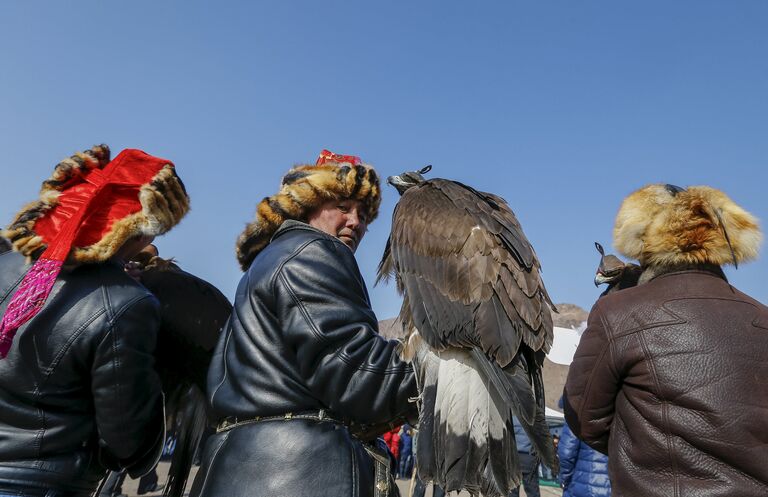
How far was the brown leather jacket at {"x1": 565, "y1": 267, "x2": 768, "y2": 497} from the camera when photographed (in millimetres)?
2289

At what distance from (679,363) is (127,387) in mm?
2225

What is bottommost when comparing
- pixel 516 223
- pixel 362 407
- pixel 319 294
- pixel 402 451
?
pixel 402 451

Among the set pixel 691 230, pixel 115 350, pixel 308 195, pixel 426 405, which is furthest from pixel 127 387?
pixel 691 230

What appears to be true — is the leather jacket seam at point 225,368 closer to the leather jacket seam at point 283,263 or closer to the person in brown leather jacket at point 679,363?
the leather jacket seam at point 283,263

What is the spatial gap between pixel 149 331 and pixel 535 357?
5.11 ft

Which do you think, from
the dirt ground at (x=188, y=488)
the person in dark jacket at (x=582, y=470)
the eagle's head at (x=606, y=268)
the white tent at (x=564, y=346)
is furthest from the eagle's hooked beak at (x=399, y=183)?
the dirt ground at (x=188, y=488)

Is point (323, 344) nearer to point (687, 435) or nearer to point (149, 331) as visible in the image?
point (149, 331)

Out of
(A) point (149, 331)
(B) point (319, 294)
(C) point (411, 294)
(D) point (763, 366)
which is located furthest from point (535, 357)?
(A) point (149, 331)

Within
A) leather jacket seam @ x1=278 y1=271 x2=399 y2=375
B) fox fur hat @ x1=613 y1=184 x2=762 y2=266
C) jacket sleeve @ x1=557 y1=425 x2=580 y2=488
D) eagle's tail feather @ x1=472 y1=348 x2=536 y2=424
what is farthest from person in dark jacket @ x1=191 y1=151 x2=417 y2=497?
jacket sleeve @ x1=557 y1=425 x2=580 y2=488

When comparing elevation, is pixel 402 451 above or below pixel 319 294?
below

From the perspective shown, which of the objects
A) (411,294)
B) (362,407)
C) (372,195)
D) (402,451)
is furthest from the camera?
(402,451)

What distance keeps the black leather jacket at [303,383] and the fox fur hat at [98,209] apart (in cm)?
73

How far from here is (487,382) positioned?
6.46ft

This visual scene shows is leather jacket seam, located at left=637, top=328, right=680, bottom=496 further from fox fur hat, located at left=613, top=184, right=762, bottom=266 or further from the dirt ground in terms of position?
the dirt ground
